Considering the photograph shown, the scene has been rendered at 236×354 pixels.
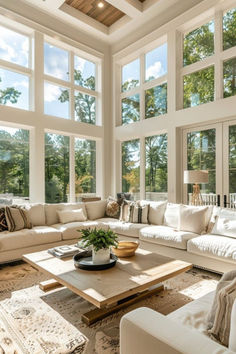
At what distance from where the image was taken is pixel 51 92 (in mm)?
5727

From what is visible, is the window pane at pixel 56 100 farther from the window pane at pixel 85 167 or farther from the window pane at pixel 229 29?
the window pane at pixel 229 29

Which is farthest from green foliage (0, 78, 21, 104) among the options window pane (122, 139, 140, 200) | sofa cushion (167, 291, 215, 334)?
sofa cushion (167, 291, 215, 334)

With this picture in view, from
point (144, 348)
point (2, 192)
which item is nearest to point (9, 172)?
point (2, 192)

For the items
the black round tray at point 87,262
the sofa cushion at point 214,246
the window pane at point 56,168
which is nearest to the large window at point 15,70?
the window pane at point 56,168

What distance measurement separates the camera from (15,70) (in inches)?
202

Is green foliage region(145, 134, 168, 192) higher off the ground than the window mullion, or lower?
lower

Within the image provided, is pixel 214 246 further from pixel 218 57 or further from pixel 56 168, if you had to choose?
pixel 56 168

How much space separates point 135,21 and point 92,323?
6.13 m

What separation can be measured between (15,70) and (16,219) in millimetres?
3166

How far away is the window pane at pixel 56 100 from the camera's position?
18.5ft

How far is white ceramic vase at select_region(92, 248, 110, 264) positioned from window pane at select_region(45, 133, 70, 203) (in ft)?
11.4

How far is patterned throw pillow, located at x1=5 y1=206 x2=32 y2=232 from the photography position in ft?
12.4

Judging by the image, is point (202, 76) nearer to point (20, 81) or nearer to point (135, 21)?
point (135, 21)

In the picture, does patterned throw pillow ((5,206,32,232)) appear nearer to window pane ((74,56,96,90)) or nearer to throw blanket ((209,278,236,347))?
throw blanket ((209,278,236,347))
